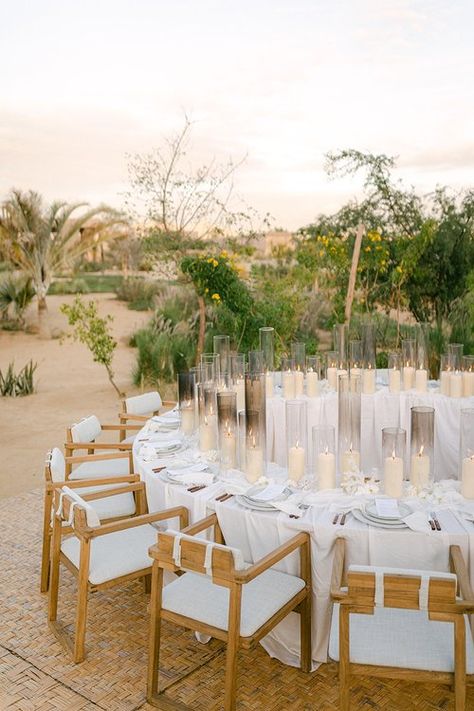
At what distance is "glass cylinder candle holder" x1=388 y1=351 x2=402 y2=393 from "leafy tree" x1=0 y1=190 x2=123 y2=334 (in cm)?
1023

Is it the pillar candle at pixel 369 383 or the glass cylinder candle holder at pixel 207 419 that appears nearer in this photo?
Answer: the glass cylinder candle holder at pixel 207 419

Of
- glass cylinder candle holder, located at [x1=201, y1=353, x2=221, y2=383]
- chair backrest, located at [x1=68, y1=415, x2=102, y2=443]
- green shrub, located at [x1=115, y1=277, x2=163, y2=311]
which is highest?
green shrub, located at [x1=115, y1=277, x2=163, y2=311]

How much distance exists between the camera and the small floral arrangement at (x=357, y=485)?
9.62ft

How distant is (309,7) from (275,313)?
384 cm

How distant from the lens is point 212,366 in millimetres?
4062

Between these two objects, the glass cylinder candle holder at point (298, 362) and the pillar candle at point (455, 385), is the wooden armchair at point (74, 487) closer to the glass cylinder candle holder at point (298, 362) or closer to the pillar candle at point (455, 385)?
the glass cylinder candle holder at point (298, 362)

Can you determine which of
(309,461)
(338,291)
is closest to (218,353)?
(309,461)

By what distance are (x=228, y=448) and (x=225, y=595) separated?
83 cm

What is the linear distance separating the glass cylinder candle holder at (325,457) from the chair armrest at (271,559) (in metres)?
0.37

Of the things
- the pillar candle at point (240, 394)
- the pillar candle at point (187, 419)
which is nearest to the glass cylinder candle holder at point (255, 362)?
the pillar candle at point (240, 394)

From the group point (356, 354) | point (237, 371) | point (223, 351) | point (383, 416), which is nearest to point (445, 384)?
point (383, 416)

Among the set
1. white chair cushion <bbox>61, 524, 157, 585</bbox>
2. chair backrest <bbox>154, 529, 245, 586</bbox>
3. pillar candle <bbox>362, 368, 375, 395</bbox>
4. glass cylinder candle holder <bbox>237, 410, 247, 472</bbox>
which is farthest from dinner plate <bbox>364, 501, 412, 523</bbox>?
pillar candle <bbox>362, 368, 375, 395</bbox>

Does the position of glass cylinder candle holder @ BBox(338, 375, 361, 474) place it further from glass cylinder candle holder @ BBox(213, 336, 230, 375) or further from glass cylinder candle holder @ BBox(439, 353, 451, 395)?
glass cylinder candle holder @ BBox(439, 353, 451, 395)

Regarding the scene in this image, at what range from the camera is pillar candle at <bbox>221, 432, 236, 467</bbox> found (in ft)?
10.7
